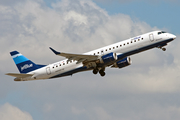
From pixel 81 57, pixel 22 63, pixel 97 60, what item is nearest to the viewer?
Result: pixel 81 57

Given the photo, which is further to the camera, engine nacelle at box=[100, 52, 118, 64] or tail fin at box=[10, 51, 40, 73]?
tail fin at box=[10, 51, 40, 73]

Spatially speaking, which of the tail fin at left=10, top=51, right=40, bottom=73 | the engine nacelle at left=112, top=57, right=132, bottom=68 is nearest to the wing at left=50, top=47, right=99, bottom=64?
the engine nacelle at left=112, top=57, right=132, bottom=68

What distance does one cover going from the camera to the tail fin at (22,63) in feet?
224

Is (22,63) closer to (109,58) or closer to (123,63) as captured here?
(109,58)

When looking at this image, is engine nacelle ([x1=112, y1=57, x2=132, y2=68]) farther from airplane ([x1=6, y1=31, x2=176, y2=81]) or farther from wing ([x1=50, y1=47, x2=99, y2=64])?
wing ([x1=50, y1=47, x2=99, y2=64])

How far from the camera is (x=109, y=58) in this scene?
59.7 meters

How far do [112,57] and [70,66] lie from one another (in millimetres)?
8596

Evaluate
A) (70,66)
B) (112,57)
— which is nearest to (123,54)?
(112,57)

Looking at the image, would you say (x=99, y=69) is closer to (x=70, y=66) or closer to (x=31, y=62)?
(x=70, y=66)

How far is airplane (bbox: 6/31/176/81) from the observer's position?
5934 centimetres

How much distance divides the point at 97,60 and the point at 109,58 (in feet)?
8.40

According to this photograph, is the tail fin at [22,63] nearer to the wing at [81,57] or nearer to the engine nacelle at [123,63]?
the wing at [81,57]

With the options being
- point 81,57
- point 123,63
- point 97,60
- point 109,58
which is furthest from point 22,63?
point 123,63

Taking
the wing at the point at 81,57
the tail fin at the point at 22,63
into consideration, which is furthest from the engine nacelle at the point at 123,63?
the tail fin at the point at 22,63
